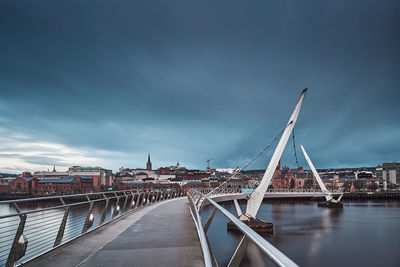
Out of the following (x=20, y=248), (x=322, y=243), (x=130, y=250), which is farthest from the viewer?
(x=322, y=243)

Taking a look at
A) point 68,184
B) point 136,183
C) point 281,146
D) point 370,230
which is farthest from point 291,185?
point 281,146

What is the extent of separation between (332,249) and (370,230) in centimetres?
1530

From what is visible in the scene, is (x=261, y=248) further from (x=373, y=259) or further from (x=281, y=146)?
(x=281, y=146)

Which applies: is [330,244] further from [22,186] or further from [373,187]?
[373,187]

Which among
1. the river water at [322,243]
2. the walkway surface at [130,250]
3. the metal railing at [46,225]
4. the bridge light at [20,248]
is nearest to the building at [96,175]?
the river water at [322,243]

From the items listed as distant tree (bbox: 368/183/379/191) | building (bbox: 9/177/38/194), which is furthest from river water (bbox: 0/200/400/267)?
distant tree (bbox: 368/183/379/191)

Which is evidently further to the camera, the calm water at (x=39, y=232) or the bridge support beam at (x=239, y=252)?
the calm water at (x=39, y=232)

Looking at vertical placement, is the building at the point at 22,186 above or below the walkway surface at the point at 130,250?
below

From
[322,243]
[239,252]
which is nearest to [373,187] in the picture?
[322,243]

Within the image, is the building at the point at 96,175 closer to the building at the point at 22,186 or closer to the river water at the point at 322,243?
the building at the point at 22,186

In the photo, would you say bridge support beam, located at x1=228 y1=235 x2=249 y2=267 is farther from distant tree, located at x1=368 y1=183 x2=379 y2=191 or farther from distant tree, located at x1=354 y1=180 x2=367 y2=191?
distant tree, located at x1=354 y1=180 x2=367 y2=191

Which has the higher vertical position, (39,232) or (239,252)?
(239,252)

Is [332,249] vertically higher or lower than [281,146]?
lower

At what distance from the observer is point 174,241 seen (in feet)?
23.3
